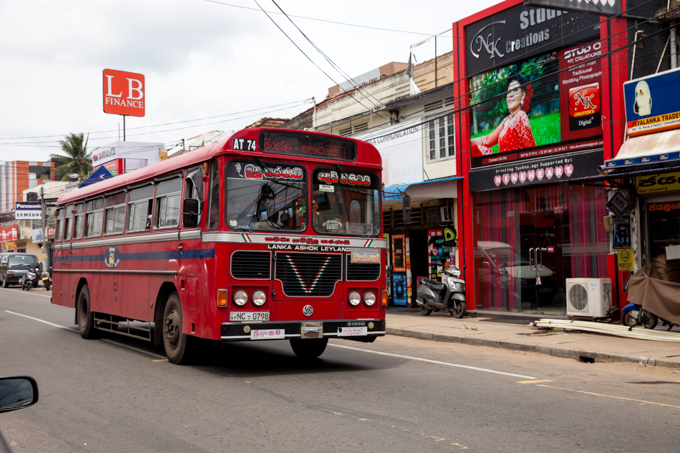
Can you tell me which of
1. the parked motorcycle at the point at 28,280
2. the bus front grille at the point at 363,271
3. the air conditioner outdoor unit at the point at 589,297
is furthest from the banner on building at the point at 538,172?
the parked motorcycle at the point at 28,280

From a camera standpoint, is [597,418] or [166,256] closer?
[597,418]

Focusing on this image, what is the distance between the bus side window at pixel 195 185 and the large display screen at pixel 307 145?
1.01 meters

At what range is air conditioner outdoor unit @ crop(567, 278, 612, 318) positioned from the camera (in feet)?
45.8

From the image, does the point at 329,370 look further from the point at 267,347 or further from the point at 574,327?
the point at 574,327

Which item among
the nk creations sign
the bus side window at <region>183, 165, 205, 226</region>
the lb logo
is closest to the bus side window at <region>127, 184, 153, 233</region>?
the lb logo

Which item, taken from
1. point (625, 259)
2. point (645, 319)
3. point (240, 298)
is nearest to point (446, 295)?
point (625, 259)

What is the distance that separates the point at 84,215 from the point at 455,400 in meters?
9.70

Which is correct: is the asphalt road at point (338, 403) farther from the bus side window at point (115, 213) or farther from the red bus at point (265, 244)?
the bus side window at point (115, 213)

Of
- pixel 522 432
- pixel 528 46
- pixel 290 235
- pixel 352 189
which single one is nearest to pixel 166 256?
pixel 290 235

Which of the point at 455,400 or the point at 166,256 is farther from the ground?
the point at 166,256

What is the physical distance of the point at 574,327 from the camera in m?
13.5

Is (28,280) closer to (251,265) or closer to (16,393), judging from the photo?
(251,265)

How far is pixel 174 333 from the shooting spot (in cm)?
968

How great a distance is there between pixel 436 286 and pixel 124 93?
39.3 metres
